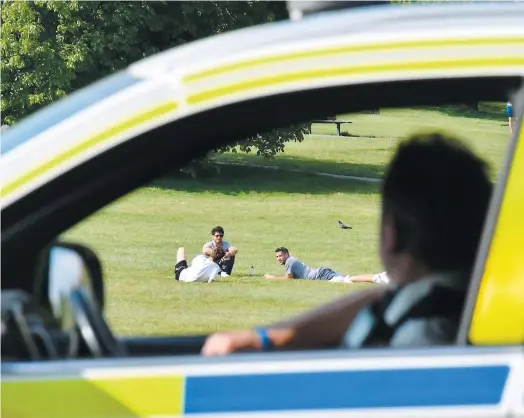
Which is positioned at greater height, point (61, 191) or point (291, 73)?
point (291, 73)

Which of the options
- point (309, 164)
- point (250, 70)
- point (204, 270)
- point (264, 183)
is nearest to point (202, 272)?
point (204, 270)

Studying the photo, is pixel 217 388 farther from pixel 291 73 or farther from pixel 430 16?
pixel 430 16

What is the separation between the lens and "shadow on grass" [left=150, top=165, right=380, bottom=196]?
25359mm

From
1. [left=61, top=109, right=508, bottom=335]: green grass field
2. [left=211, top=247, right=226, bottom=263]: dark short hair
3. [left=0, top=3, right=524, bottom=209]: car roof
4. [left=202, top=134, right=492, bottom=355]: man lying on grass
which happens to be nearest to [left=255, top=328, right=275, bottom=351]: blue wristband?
[left=202, top=134, right=492, bottom=355]: man lying on grass

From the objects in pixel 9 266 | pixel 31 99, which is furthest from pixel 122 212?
pixel 9 266

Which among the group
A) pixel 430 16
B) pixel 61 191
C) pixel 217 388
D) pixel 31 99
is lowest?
pixel 217 388

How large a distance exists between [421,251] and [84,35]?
24.0m

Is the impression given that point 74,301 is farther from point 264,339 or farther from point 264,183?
point 264,183

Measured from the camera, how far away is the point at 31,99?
2489cm

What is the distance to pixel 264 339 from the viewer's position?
2.42m

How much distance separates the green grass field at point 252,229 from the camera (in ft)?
37.1

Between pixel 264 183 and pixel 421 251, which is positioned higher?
pixel 264 183

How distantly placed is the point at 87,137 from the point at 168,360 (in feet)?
1.33

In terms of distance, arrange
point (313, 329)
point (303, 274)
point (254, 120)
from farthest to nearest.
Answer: point (303, 274) → point (313, 329) → point (254, 120)
